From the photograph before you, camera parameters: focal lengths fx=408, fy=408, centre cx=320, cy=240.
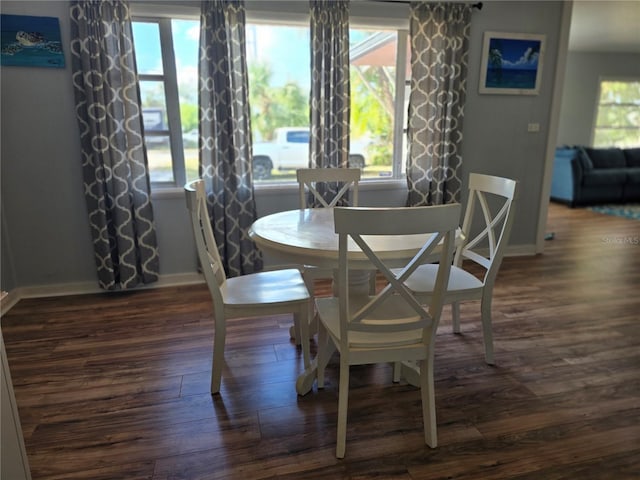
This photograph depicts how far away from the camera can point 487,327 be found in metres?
2.15

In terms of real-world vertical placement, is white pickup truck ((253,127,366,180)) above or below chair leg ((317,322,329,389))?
above

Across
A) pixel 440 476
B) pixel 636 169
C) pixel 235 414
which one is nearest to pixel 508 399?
pixel 440 476

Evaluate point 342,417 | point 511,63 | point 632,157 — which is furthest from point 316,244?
point 632,157

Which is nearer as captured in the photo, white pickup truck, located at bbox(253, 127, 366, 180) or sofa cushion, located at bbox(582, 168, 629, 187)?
white pickup truck, located at bbox(253, 127, 366, 180)

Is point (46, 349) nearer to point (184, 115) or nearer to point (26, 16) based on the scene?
point (184, 115)

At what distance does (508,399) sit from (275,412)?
1091mm

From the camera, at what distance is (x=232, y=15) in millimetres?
2988

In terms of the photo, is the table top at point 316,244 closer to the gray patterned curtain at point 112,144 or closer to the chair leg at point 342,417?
the chair leg at point 342,417

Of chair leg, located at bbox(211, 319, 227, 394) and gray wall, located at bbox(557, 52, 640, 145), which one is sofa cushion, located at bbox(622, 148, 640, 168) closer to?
gray wall, located at bbox(557, 52, 640, 145)

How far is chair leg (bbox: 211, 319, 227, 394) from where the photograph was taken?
6.22 ft

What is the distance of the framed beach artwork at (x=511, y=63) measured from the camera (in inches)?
142

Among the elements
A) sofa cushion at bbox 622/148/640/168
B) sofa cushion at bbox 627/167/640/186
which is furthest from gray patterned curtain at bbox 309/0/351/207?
sofa cushion at bbox 622/148/640/168

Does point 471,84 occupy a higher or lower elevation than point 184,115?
higher

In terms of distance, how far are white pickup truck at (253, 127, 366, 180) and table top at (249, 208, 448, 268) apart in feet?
5.01
